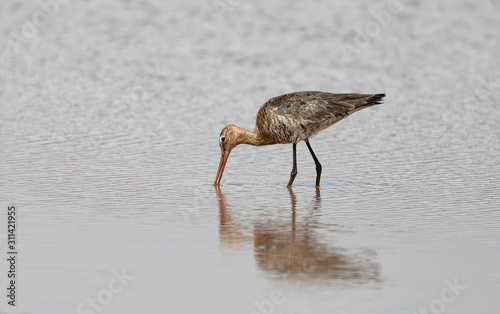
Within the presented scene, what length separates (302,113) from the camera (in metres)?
10.3

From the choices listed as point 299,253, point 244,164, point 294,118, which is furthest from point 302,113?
point 299,253

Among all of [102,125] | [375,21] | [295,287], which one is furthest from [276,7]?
[295,287]

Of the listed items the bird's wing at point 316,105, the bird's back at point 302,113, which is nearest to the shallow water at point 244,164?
the bird's back at point 302,113

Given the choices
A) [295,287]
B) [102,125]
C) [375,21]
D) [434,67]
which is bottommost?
[295,287]

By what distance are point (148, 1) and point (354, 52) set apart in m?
4.65

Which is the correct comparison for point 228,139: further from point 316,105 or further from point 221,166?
point 316,105

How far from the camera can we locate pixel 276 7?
61.6ft

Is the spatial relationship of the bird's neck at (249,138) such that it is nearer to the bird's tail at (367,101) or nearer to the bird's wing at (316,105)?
the bird's wing at (316,105)

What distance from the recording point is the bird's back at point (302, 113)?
1025cm

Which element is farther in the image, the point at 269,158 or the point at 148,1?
the point at 148,1

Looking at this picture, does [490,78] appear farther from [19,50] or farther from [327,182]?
[19,50]

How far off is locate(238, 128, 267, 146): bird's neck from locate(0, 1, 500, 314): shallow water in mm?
314

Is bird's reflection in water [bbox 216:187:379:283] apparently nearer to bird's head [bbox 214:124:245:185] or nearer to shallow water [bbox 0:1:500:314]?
shallow water [bbox 0:1:500:314]

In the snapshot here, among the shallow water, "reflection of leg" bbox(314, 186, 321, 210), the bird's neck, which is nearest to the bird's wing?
the bird's neck
